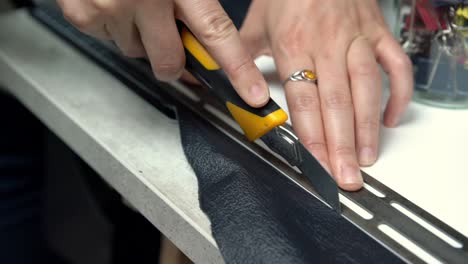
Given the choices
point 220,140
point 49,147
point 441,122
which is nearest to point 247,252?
point 220,140

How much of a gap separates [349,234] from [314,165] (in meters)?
0.07

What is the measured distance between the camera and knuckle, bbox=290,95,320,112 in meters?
0.52

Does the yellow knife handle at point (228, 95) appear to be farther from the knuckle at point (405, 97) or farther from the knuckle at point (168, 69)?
the knuckle at point (405, 97)

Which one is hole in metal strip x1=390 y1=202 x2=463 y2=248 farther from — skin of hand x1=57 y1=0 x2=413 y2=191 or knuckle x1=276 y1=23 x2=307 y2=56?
knuckle x1=276 y1=23 x2=307 y2=56

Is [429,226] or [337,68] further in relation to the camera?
[337,68]

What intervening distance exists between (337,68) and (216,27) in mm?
143

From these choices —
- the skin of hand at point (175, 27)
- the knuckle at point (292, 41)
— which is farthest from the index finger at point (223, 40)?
the knuckle at point (292, 41)

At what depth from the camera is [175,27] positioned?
1.63 ft

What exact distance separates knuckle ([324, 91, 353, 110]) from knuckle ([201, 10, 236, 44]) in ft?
0.39

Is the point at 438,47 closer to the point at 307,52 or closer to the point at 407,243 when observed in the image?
the point at 307,52

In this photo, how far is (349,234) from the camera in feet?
1.38

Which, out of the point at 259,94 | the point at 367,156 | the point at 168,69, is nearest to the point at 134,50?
the point at 168,69

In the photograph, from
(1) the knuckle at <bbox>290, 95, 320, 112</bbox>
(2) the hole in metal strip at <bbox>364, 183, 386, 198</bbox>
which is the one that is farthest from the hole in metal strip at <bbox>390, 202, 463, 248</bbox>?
(1) the knuckle at <bbox>290, 95, 320, 112</bbox>

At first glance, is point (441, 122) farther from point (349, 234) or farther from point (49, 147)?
point (49, 147)
